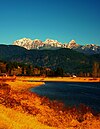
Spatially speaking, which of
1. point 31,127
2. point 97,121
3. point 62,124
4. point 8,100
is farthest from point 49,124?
point 8,100

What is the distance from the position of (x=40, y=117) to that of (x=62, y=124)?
3.34 m

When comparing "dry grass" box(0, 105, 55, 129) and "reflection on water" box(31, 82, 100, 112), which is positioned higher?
"dry grass" box(0, 105, 55, 129)

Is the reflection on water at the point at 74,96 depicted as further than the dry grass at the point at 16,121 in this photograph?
Yes

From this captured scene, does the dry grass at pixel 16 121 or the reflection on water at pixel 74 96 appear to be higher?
the dry grass at pixel 16 121

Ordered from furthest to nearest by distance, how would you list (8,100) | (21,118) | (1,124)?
(8,100) → (21,118) → (1,124)

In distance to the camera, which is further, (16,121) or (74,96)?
(74,96)

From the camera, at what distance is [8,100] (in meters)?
45.7

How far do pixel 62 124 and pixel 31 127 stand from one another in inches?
226

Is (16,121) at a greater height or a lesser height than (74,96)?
greater

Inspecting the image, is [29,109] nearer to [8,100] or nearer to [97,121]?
[8,100]

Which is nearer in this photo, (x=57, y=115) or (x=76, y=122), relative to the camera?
(x=76, y=122)

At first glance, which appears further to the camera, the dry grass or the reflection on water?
the reflection on water

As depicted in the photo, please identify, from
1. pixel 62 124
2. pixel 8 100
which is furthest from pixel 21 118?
pixel 8 100

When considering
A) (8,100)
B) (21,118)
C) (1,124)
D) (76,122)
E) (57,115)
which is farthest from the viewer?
(8,100)
